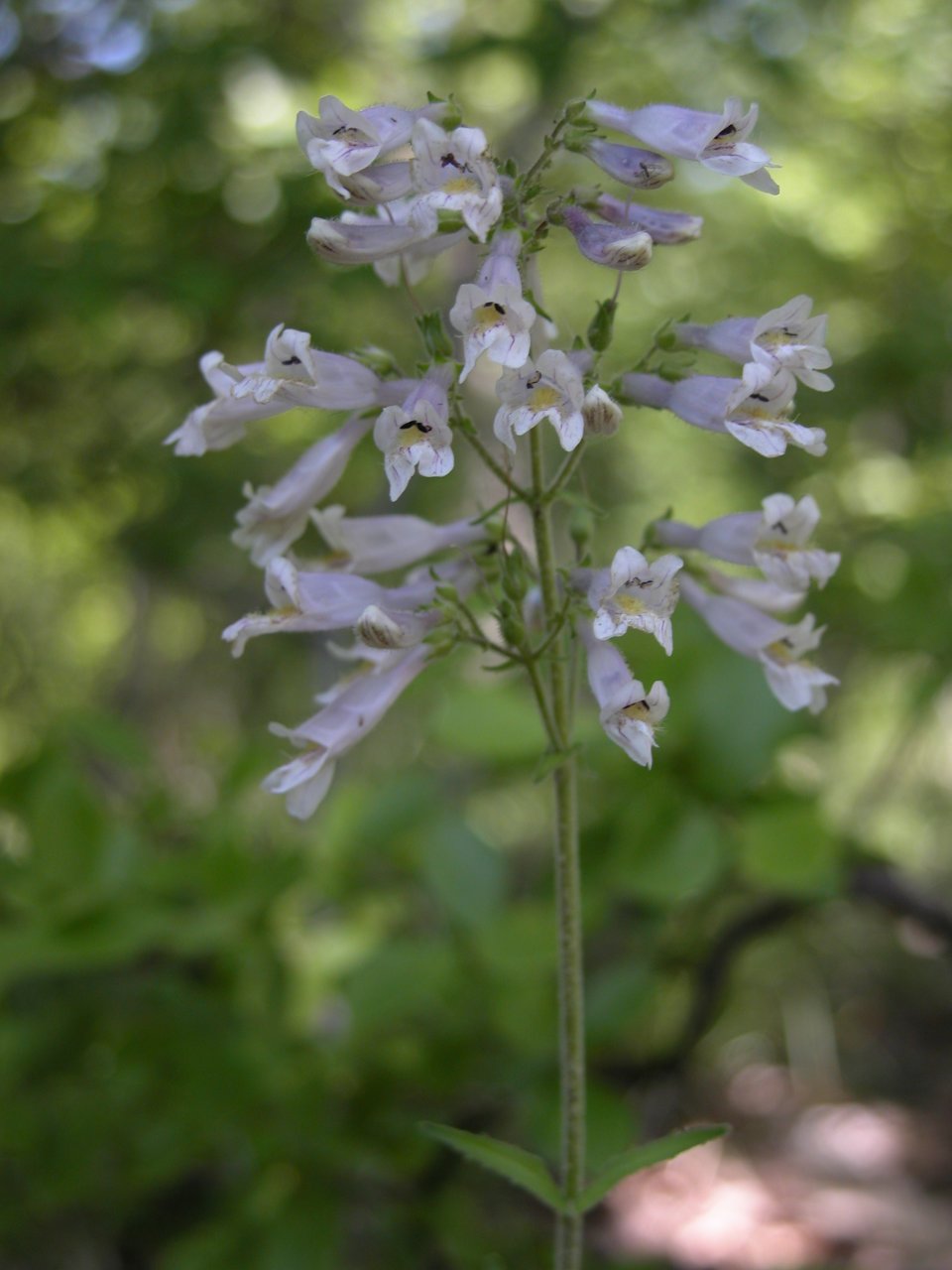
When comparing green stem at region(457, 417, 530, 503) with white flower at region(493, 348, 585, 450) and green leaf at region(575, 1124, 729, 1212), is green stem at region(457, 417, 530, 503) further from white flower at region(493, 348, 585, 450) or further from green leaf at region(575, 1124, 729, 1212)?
green leaf at region(575, 1124, 729, 1212)

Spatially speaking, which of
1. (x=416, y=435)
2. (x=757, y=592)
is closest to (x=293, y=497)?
(x=416, y=435)

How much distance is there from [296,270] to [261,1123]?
3.08 meters

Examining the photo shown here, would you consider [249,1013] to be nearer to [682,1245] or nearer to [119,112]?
[682,1245]

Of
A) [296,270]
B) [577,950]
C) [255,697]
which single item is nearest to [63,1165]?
[577,950]

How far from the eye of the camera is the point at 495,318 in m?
1.44

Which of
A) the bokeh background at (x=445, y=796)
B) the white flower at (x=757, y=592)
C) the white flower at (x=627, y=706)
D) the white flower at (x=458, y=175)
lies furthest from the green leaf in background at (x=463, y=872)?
the white flower at (x=458, y=175)

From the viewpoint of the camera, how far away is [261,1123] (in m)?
2.77

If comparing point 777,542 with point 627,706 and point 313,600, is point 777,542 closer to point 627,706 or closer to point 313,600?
point 627,706

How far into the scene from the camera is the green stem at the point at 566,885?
1.60 meters

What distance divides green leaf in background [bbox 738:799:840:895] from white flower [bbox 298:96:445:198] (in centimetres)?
167

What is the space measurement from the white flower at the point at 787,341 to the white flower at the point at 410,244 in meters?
0.42

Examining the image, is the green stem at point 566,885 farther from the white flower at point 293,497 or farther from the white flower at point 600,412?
the white flower at point 293,497

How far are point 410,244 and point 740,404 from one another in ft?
1.64

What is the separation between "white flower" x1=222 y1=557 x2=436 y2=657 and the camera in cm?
160
